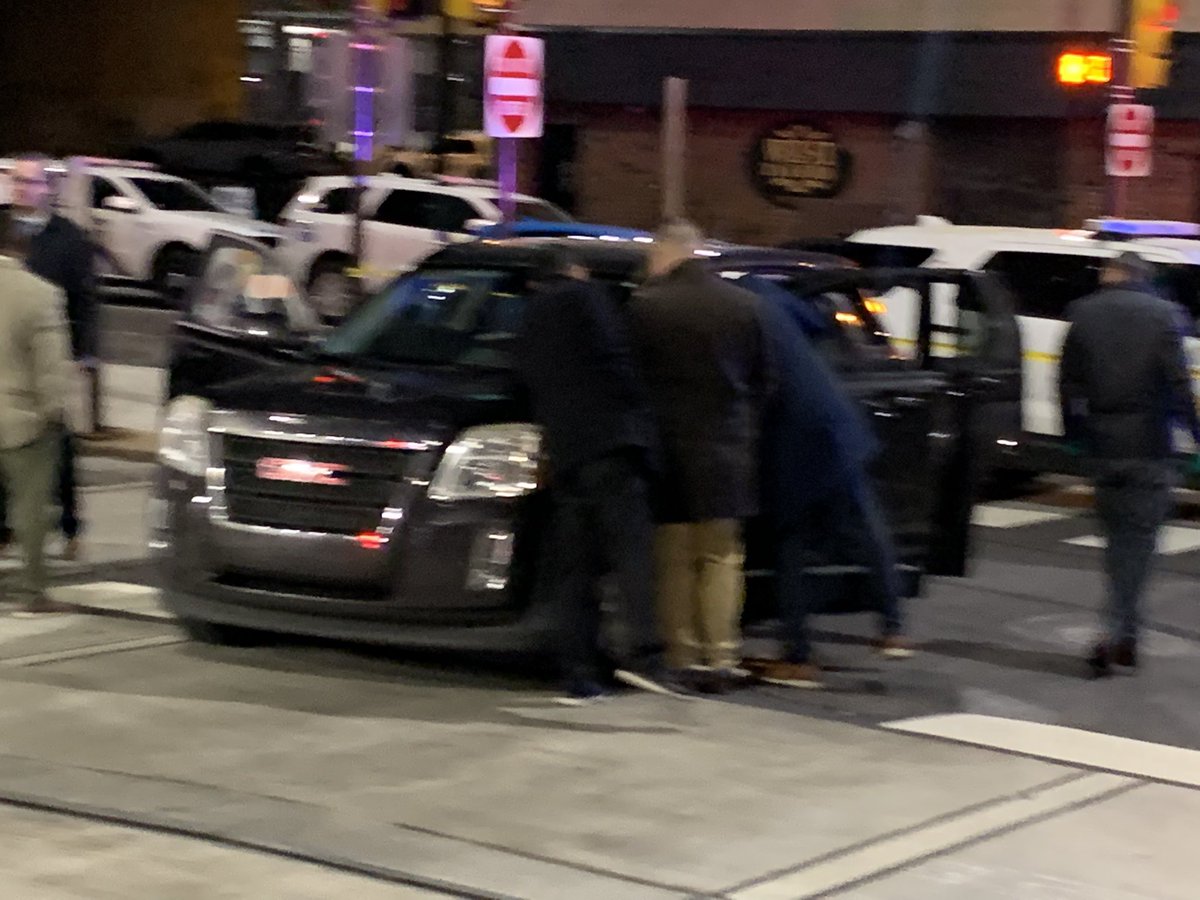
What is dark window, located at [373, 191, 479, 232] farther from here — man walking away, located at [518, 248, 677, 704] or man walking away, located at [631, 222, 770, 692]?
man walking away, located at [518, 248, 677, 704]

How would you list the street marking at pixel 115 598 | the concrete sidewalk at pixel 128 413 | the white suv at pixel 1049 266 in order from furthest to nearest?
the concrete sidewalk at pixel 128 413 → the white suv at pixel 1049 266 → the street marking at pixel 115 598

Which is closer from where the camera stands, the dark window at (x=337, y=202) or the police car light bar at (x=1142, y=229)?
the police car light bar at (x=1142, y=229)

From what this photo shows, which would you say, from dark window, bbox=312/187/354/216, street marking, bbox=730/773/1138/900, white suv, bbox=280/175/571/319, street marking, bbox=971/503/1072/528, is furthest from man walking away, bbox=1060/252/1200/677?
dark window, bbox=312/187/354/216

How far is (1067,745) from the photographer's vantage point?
25.7 feet

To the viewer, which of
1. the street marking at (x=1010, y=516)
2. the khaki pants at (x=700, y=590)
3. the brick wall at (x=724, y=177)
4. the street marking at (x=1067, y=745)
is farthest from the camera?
the brick wall at (x=724, y=177)

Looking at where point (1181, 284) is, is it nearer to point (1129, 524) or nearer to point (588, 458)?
point (1129, 524)

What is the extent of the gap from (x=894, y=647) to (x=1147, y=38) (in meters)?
13.1

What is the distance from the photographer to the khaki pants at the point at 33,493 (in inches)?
367

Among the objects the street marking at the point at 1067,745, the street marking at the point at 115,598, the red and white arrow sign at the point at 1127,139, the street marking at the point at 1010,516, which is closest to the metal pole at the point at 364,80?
the street marking at the point at 115,598

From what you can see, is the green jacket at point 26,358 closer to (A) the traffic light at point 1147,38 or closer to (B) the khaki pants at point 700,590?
(B) the khaki pants at point 700,590

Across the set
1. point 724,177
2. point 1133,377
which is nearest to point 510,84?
point 1133,377

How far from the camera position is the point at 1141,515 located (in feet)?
30.1

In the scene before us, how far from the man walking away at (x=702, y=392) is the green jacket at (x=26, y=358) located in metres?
2.63

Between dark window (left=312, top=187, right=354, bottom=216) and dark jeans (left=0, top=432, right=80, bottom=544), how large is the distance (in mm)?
13622
